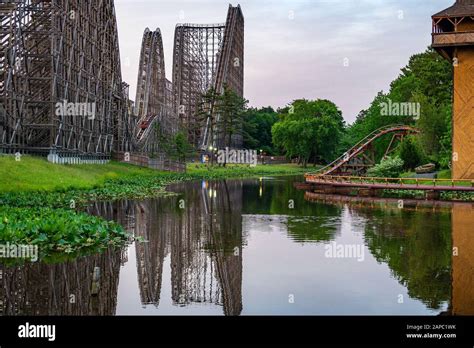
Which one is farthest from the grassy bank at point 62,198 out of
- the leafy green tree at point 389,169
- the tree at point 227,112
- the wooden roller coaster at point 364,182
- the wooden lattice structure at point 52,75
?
the tree at point 227,112

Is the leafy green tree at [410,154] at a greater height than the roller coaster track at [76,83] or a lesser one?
lesser

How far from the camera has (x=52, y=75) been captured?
39.2 metres

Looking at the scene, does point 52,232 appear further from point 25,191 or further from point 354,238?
point 25,191

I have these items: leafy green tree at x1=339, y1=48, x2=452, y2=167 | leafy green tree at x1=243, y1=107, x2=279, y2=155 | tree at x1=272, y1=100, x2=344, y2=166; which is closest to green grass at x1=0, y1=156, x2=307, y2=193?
leafy green tree at x1=339, y1=48, x2=452, y2=167

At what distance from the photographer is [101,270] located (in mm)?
13562

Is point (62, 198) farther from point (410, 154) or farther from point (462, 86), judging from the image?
point (410, 154)

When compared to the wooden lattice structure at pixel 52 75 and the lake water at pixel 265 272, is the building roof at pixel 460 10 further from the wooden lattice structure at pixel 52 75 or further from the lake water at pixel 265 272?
the wooden lattice structure at pixel 52 75

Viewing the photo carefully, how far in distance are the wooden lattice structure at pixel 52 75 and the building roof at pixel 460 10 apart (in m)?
25.1

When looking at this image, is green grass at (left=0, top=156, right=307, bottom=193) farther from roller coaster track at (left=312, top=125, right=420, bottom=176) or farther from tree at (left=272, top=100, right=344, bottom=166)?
tree at (left=272, top=100, right=344, bottom=166)

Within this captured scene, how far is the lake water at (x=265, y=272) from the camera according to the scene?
35.4 feet

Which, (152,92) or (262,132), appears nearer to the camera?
(152,92)

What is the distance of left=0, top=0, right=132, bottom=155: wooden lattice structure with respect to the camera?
1497 inches

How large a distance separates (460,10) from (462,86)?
15.9ft

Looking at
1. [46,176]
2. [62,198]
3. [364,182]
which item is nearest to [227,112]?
[364,182]
